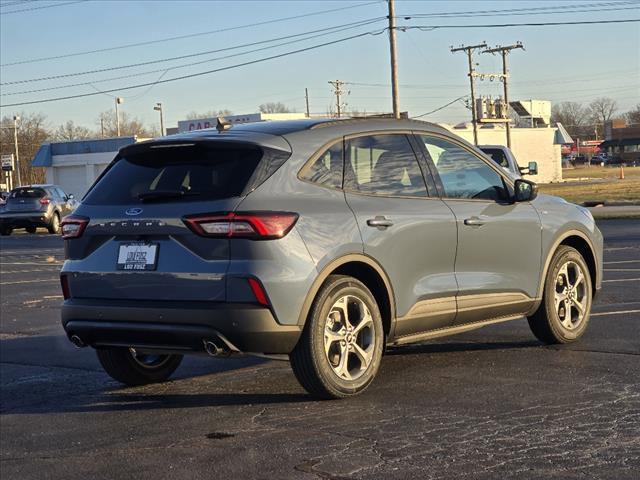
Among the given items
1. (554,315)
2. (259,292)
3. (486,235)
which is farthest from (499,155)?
(259,292)

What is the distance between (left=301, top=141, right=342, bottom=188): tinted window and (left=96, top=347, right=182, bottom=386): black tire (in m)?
1.94

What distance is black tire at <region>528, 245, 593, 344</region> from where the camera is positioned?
802 centimetres

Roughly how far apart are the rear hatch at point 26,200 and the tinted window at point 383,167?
28.2 metres

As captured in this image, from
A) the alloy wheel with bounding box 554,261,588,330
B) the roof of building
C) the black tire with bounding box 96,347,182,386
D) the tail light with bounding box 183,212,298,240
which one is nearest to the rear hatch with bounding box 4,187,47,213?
the black tire with bounding box 96,347,182,386

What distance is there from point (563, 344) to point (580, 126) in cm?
18175

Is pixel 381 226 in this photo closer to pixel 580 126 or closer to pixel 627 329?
pixel 627 329

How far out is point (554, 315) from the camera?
8.05m

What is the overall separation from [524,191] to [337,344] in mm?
2235

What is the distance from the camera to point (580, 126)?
600 ft

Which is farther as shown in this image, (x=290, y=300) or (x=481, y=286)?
(x=481, y=286)

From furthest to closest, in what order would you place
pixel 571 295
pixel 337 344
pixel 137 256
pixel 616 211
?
pixel 616 211, pixel 571 295, pixel 337 344, pixel 137 256

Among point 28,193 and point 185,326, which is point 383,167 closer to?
point 185,326

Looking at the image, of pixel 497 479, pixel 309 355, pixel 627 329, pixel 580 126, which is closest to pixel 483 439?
→ pixel 497 479

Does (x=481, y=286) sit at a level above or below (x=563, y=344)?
above
